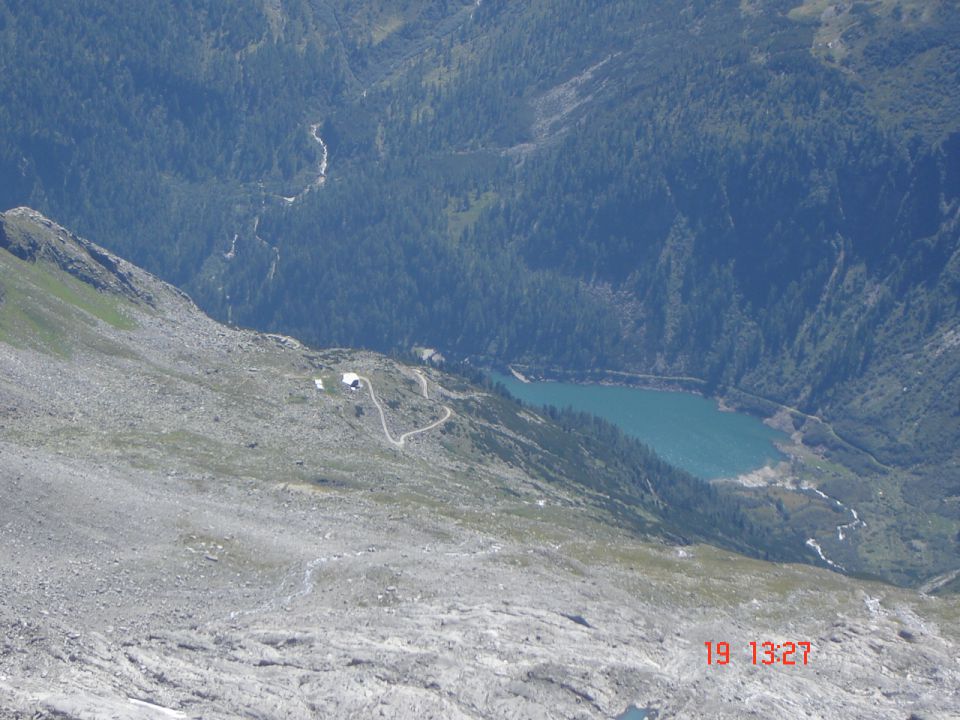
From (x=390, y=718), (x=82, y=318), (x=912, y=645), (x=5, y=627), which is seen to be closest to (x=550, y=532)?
(x=912, y=645)

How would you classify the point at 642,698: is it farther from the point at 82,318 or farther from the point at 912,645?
the point at 82,318
